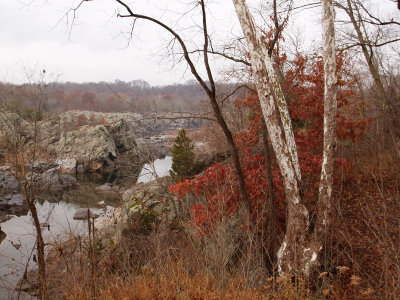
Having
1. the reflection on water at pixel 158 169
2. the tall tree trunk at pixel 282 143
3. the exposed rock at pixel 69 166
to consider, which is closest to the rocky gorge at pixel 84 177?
the exposed rock at pixel 69 166

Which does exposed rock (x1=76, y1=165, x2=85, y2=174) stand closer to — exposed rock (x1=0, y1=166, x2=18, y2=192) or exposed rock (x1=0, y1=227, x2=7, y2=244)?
exposed rock (x1=0, y1=166, x2=18, y2=192)

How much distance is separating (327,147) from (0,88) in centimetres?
979

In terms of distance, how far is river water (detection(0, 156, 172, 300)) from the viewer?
9852mm

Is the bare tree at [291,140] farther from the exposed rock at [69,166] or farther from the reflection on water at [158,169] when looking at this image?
the exposed rock at [69,166]

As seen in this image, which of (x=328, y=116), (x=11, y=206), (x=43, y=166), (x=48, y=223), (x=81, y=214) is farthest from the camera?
(x=11, y=206)

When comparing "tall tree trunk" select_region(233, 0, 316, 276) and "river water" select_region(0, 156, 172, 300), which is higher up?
"tall tree trunk" select_region(233, 0, 316, 276)

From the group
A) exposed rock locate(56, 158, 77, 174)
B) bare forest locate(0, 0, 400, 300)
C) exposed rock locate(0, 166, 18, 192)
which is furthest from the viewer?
exposed rock locate(56, 158, 77, 174)

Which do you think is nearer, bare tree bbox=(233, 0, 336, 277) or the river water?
bare tree bbox=(233, 0, 336, 277)

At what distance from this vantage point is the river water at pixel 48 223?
985cm

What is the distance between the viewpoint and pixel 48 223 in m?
13.0

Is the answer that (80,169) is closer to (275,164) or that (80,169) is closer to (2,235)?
(2,235)

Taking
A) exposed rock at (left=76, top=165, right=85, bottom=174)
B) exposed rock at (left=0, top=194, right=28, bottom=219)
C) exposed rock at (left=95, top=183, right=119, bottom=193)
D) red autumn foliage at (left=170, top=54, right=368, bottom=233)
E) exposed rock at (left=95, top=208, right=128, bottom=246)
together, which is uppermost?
red autumn foliage at (left=170, top=54, right=368, bottom=233)

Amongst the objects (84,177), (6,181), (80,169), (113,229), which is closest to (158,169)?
(84,177)

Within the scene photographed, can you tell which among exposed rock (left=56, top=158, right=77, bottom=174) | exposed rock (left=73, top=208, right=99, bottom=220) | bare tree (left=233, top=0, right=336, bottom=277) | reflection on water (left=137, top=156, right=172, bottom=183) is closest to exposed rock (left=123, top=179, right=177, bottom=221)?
exposed rock (left=73, top=208, right=99, bottom=220)
